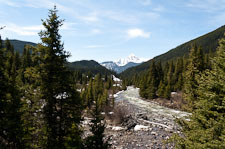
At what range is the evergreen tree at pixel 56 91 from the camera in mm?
8703

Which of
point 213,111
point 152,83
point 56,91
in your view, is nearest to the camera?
point 213,111

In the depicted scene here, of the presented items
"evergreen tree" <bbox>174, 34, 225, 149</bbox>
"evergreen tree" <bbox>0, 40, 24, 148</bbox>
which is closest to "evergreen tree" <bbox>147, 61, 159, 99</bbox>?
"evergreen tree" <bbox>174, 34, 225, 149</bbox>

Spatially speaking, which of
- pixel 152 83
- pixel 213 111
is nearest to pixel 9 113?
pixel 213 111

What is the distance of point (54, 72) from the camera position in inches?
361

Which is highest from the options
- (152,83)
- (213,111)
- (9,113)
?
(213,111)

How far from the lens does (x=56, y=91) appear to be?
9.02 metres

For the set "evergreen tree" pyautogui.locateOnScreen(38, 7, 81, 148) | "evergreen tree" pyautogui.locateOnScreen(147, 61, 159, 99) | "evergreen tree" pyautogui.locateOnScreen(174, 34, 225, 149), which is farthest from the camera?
"evergreen tree" pyautogui.locateOnScreen(147, 61, 159, 99)

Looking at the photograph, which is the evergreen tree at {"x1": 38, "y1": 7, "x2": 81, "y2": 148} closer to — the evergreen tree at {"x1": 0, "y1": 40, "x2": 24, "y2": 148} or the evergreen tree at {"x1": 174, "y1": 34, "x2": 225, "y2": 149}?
the evergreen tree at {"x1": 0, "y1": 40, "x2": 24, "y2": 148}

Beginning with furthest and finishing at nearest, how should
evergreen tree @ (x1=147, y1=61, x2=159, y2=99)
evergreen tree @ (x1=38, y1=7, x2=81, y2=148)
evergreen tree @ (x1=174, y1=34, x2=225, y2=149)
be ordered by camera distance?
1. evergreen tree @ (x1=147, y1=61, x2=159, y2=99)
2. evergreen tree @ (x1=38, y1=7, x2=81, y2=148)
3. evergreen tree @ (x1=174, y1=34, x2=225, y2=149)

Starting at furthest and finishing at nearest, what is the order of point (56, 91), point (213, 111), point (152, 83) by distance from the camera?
point (152, 83) → point (56, 91) → point (213, 111)

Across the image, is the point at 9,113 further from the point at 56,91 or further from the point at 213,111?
the point at 213,111

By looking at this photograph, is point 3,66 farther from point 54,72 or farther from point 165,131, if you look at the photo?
point 165,131

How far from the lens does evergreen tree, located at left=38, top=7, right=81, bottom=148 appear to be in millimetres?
8703

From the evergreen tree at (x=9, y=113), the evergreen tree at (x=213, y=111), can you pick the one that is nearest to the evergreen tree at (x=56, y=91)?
the evergreen tree at (x=9, y=113)
